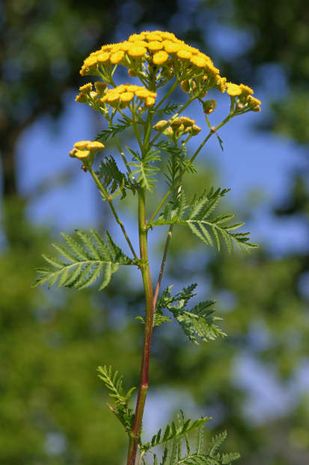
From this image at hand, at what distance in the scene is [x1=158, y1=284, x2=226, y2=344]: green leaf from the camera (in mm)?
1838

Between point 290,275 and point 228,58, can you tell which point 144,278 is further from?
point 290,275

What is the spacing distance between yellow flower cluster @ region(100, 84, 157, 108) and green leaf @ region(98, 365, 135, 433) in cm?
56

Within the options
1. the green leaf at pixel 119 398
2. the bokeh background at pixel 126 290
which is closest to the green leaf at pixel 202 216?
the green leaf at pixel 119 398

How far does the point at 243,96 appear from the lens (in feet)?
6.43

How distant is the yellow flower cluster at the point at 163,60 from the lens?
5.81 feet

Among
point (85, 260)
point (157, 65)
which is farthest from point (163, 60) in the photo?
point (85, 260)

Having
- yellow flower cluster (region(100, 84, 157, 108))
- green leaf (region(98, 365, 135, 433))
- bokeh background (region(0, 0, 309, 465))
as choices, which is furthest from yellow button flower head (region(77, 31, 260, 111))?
bokeh background (region(0, 0, 309, 465))

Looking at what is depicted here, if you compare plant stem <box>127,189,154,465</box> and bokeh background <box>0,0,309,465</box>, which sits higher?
bokeh background <box>0,0,309,465</box>

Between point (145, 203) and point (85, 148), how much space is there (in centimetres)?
18

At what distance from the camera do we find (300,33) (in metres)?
14.2

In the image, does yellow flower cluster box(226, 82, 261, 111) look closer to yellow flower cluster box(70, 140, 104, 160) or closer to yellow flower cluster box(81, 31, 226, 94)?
yellow flower cluster box(81, 31, 226, 94)

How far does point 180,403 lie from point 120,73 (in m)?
7.39

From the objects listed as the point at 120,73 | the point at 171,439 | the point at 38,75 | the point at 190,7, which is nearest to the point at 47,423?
the point at 120,73

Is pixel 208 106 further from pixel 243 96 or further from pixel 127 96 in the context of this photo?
pixel 127 96
